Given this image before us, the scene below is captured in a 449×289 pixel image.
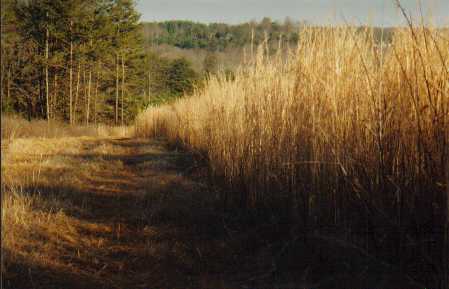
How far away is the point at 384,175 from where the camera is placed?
6.62 feet

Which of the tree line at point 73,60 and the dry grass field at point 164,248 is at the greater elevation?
the tree line at point 73,60

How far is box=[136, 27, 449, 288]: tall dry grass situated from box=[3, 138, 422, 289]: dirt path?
0.54ft

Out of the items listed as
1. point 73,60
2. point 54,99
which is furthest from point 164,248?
point 73,60

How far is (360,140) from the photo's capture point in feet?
7.09

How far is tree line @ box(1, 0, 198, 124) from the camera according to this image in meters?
18.3

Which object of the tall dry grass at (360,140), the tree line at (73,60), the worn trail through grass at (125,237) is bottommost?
the worn trail through grass at (125,237)

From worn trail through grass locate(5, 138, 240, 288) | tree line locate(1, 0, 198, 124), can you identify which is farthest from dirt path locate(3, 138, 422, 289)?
tree line locate(1, 0, 198, 124)

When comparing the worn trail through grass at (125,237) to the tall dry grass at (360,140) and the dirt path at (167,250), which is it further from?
the tall dry grass at (360,140)

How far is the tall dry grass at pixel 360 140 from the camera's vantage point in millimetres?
1822

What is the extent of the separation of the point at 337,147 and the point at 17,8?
1916 centimetres

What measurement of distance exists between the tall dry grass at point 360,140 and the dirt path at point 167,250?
0.54 ft

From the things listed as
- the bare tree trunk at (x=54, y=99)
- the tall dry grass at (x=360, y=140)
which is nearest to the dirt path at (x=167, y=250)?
the tall dry grass at (x=360, y=140)

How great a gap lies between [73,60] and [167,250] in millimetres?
19075

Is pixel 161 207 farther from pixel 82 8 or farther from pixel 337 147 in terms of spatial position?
pixel 82 8
